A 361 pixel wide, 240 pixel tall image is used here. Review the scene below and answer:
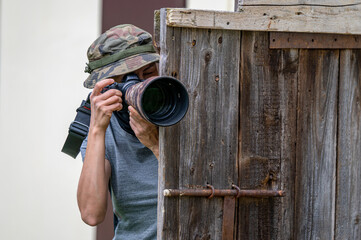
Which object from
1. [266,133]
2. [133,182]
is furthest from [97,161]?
[266,133]

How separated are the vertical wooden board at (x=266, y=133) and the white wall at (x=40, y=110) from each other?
2.13 metres

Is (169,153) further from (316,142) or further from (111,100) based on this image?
(316,142)

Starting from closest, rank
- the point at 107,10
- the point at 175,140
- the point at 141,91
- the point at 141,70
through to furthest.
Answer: the point at 141,91
the point at 175,140
the point at 141,70
the point at 107,10

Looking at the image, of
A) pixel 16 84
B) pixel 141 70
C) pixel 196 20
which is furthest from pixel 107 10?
pixel 196 20

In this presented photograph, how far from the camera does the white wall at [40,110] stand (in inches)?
154

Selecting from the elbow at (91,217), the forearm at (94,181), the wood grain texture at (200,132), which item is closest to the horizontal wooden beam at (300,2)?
the wood grain texture at (200,132)

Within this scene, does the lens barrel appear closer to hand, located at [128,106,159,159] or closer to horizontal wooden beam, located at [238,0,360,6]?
hand, located at [128,106,159,159]

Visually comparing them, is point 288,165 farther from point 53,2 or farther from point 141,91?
point 53,2

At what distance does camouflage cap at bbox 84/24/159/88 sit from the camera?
2.27 meters

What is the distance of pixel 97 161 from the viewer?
222 centimetres

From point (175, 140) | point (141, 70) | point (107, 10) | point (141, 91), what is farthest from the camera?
point (107, 10)

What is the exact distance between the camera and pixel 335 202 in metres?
2.03

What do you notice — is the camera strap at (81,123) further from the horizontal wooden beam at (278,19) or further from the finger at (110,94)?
the horizontal wooden beam at (278,19)

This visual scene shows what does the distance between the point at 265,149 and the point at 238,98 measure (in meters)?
0.19
